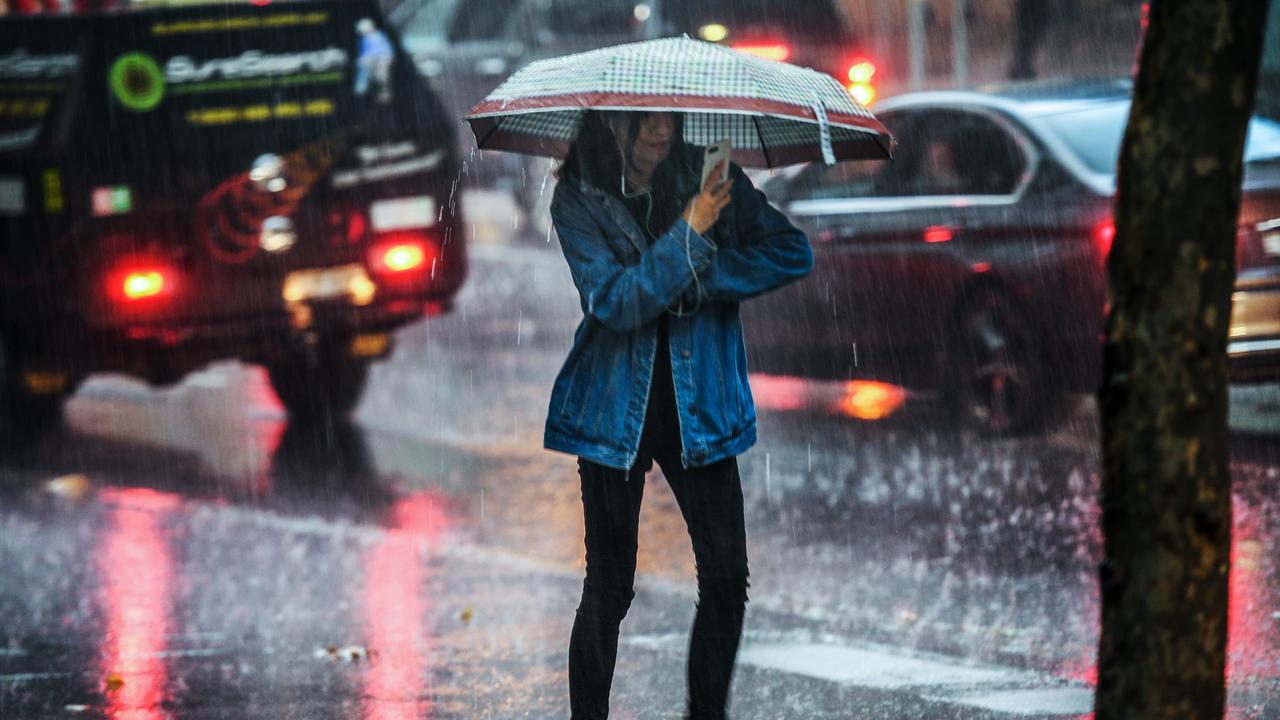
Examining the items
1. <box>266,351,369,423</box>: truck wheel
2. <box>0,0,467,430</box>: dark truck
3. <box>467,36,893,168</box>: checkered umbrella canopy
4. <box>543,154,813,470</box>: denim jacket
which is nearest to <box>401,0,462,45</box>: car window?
<box>266,351,369,423</box>: truck wheel

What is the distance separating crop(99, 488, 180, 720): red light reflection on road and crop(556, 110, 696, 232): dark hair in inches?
83.9

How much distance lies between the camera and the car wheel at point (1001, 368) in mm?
→ 8367

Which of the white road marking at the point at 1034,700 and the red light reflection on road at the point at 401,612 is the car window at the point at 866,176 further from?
the white road marking at the point at 1034,700

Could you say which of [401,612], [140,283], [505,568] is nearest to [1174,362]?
[401,612]

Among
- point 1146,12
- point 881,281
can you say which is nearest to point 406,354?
point 881,281

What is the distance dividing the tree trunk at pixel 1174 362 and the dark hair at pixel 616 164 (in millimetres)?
1316

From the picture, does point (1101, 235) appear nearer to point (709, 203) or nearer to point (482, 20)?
point (709, 203)

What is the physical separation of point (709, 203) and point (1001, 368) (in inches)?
190

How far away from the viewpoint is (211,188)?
890cm

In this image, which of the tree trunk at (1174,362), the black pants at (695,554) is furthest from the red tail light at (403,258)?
the tree trunk at (1174,362)

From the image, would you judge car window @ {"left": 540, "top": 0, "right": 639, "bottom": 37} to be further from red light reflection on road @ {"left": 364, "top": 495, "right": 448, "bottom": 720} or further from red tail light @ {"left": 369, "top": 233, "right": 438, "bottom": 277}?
red light reflection on road @ {"left": 364, "top": 495, "right": 448, "bottom": 720}

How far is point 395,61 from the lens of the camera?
940 cm

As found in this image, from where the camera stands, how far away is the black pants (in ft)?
13.2

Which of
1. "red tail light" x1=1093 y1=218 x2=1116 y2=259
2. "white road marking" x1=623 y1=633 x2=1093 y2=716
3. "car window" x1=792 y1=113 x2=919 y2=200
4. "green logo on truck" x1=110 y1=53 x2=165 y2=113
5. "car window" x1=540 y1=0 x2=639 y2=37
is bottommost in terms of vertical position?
"white road marking" x1=623 y1=633 x2=1093 y2=716
